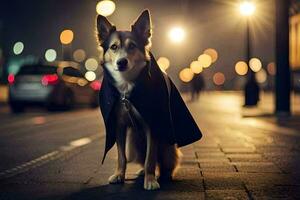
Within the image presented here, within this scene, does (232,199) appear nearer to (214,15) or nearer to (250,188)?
(250,188)

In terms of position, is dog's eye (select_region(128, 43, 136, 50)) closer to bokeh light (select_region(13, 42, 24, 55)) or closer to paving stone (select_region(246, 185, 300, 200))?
paving stone (select_region(246, 185, 300, 200))

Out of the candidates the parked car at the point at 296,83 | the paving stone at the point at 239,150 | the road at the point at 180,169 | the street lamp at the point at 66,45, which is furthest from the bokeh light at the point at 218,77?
the paving stone at the point at 239,150

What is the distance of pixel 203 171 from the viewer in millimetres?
7742

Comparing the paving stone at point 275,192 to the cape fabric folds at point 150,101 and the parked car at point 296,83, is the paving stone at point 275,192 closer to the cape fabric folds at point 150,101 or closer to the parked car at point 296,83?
the cape fabric folds at point 150,101

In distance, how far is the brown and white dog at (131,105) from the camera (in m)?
6.38

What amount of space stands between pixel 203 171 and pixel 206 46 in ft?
315

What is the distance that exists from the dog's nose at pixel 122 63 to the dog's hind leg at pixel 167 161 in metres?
0.97

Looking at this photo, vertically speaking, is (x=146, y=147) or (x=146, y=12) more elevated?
(x=146, y=12)

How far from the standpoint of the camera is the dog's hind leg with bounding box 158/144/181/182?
22.5 ft

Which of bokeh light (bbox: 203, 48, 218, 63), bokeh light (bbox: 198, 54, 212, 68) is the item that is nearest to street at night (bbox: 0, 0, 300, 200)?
bokeh light (bbox: 198, 54, 212, 68)

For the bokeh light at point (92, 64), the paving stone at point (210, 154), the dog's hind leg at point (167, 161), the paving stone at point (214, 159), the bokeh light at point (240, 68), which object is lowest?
the bokeh light at point (240, 68)

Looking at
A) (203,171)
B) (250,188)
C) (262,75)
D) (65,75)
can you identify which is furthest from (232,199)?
(262,75)

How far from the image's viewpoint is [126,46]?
635 cm

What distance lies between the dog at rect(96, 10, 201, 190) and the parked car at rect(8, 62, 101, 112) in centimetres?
1690
